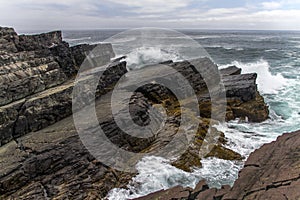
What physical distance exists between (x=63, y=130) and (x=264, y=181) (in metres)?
6.46

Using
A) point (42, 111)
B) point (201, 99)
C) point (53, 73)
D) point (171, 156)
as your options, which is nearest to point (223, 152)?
point (171, 156)

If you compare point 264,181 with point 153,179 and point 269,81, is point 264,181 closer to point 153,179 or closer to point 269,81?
point 153,179

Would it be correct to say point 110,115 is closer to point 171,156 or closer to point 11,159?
point 171,156

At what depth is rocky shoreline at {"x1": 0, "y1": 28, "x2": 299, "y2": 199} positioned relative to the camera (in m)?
7.68

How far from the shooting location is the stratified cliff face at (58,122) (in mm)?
7957

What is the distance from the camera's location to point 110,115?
399 inches

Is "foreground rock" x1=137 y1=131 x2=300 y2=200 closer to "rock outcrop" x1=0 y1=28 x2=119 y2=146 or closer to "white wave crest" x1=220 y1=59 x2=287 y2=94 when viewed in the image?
"rock outcrop" x1=0 y1=28 x2=119 y2=146

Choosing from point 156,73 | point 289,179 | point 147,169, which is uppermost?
point 156,73

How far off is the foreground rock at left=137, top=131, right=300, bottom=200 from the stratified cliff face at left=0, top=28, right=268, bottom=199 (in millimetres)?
2381

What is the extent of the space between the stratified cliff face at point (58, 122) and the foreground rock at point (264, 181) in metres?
2.38

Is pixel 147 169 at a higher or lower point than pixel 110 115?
lower

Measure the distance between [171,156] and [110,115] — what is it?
271cm

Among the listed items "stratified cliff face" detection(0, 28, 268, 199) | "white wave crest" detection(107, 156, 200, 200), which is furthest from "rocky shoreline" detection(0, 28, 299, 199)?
"white wave crest" detection(107, 156, 200, 200)

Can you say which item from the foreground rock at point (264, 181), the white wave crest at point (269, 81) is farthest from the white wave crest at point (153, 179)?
the white wave crest at point (269, 81)
